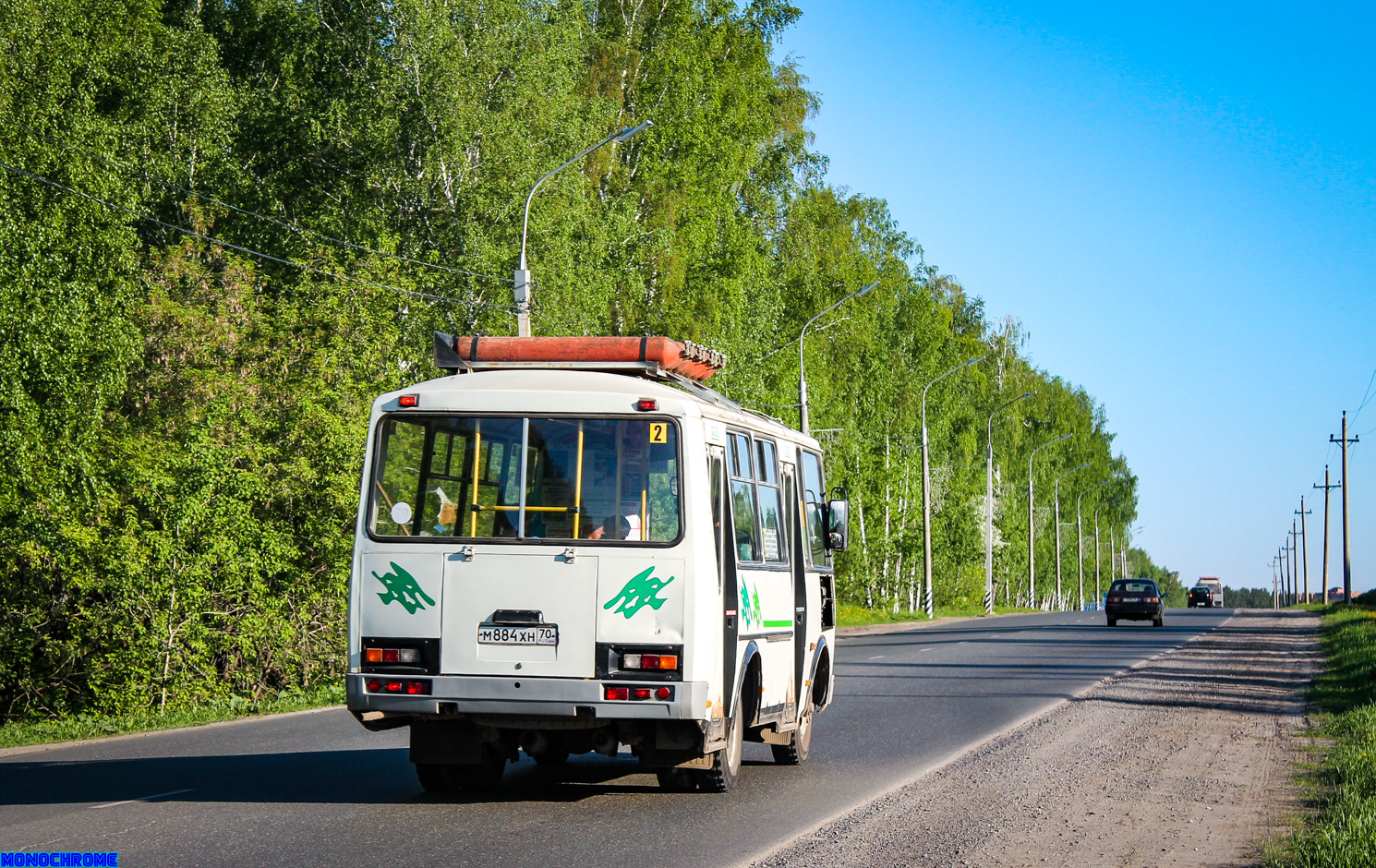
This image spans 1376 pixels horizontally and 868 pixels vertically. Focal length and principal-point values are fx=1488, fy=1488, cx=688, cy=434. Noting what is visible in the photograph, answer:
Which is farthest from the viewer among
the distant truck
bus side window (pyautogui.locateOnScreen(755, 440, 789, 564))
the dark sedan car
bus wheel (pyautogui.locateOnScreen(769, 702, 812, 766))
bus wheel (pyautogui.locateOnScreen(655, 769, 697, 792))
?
the distant truck

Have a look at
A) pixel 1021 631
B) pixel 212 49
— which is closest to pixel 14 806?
pixel 212 49

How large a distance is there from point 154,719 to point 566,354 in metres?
9.94

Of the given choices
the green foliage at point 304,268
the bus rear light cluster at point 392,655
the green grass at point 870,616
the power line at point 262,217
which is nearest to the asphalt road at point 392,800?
the bus rear light cluster at point 392,655

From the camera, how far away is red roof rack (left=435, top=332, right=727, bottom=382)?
35.0ft

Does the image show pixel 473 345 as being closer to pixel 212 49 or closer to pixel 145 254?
pixel 145 254

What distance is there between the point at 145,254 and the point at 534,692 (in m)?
31.1

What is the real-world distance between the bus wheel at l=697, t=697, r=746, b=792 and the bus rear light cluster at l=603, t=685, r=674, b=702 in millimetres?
1205

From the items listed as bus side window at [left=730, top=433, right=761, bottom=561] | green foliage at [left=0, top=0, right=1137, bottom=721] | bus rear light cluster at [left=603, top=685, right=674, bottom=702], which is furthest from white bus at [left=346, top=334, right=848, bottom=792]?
green foliage at [left=0, top=0, right=1137, bottom=721]

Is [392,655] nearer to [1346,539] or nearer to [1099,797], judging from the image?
[1099,797]

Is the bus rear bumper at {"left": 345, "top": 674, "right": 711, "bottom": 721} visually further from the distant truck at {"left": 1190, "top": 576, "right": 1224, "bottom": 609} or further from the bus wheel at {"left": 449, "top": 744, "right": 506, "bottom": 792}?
the distant truck at {"left": 1190, "top": 576, "right": 1224, "bottom": 609}

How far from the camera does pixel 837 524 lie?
45.0ft

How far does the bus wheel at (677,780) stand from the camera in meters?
10.8

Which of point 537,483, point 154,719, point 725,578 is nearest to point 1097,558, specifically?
point 154,719

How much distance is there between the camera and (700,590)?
31.5 ft
